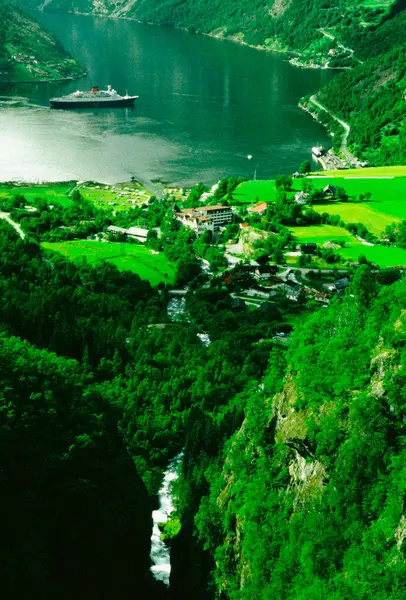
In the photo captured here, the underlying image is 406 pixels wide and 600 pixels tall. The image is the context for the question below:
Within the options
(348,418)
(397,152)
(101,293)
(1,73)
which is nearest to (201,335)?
(101,293)

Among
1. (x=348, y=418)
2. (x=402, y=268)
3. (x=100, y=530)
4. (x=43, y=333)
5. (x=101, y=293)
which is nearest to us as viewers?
(x=348, y=418)

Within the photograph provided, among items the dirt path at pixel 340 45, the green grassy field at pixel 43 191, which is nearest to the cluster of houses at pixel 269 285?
the green grassy field at pixel 43 191

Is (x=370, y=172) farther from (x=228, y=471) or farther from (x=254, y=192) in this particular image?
(x=228, y=471)

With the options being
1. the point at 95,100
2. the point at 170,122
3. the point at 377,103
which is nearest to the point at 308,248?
the point at 377,103

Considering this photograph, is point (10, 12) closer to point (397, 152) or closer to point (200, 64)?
point (200, 64)

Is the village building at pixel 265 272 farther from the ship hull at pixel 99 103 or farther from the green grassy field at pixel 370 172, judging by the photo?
the ship hull at pixel 99 103

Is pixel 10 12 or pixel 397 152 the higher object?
pixel 10 12
